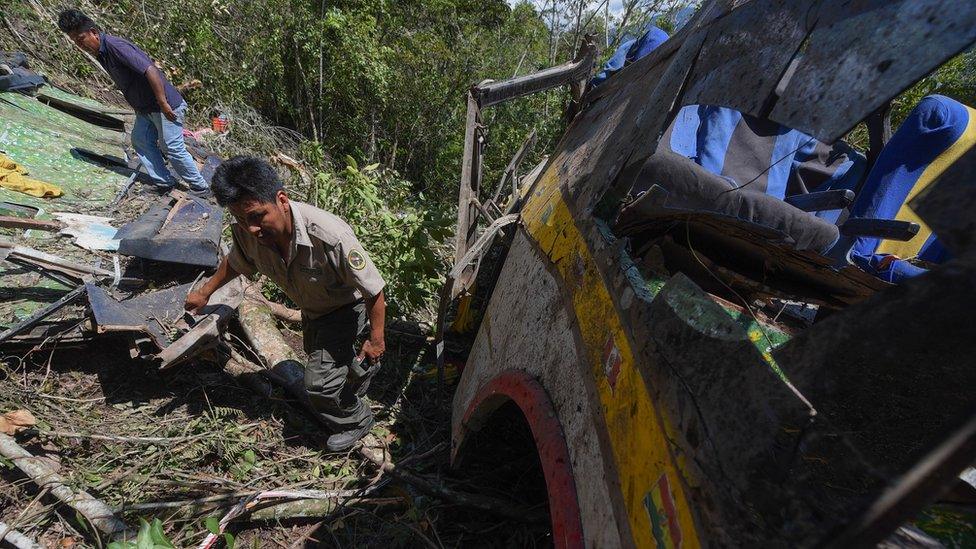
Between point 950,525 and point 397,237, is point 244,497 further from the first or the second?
point 950,525

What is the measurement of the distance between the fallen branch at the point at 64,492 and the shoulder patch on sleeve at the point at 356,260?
1707 mm

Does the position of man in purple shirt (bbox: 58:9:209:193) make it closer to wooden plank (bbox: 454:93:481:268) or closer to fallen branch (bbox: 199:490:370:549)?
wooden plank (bbox: 454:93:481:268)

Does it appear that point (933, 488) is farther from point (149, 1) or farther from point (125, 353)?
point (149, 1)

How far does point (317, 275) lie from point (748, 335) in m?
2.25

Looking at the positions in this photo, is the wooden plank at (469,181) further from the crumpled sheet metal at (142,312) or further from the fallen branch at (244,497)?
the crumpled sheet metal at (142,312)

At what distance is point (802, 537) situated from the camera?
62 centimetres

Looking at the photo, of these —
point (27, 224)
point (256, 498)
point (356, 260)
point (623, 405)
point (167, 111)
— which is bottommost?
point (256, 498)

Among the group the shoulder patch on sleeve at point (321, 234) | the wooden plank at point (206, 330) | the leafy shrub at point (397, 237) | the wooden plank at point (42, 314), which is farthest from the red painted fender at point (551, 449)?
the wooden plank at point (42, 314)

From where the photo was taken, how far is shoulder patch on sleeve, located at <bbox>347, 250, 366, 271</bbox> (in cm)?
250

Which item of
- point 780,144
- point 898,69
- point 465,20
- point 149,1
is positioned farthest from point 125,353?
point 465,20

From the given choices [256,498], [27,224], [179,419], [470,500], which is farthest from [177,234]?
[470,500]

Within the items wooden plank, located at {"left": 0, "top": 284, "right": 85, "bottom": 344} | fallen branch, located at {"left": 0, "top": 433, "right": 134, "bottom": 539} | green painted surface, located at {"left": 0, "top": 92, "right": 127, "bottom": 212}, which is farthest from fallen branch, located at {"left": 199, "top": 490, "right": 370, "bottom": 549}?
green painted surface, located at {"left": 0, "top": 92, "right": 127, "bottom": 212}

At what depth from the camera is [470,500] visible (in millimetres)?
2523

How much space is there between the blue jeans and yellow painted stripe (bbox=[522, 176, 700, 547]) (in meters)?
4.67
